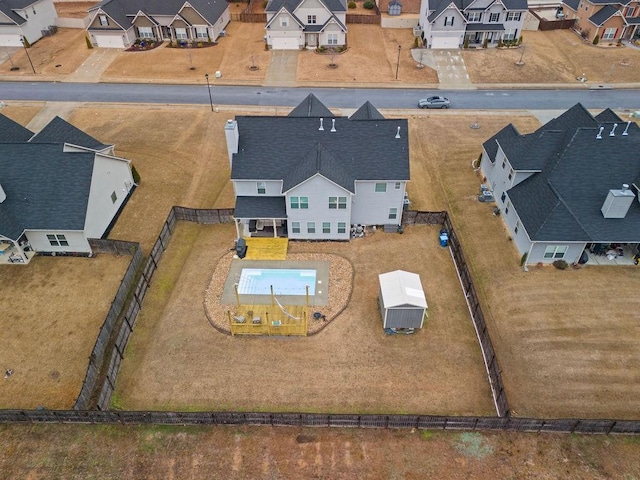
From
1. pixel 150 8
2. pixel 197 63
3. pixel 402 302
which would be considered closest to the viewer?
pixel 402 302

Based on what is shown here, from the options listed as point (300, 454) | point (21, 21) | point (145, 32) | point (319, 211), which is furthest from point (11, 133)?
point (21, 21)

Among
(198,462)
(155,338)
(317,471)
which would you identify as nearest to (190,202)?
(155,338)

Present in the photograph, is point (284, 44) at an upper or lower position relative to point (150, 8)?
lower

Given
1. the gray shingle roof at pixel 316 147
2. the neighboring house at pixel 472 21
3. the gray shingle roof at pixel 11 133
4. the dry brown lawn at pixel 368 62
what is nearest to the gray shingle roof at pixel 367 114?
the gray shingle roof at pixel 316 147

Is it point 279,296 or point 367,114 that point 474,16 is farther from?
point 279,296

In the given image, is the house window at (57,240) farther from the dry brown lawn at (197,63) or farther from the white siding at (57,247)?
the dry brown lawn at (197,63)

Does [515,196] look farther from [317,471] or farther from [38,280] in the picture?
[38,280]

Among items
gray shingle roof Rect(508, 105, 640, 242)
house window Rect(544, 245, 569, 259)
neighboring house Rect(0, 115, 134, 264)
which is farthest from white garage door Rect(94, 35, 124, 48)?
house window Rect(544, 245, 569, 259)
